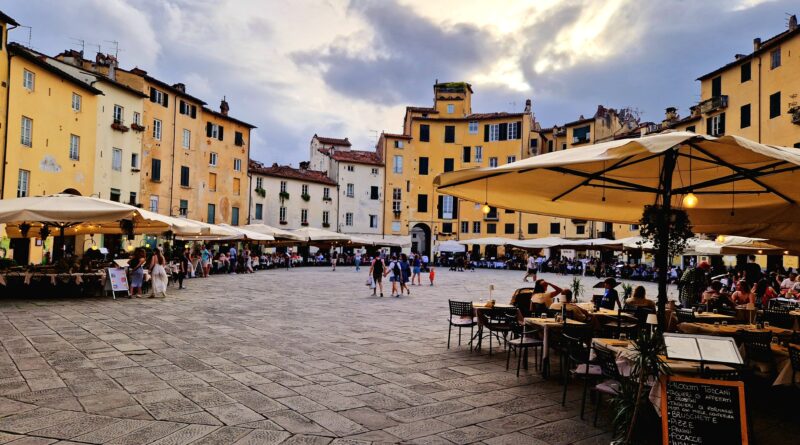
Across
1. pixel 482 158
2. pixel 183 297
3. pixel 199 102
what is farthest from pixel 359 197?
pixel 183 297

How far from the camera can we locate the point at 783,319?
871 centimetres

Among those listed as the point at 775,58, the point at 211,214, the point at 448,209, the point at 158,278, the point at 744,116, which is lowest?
the point at 158,278

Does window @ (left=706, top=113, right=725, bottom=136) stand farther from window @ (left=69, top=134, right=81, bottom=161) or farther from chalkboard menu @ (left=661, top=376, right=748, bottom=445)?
window @ (left=69, top=134, right=81, bottom=161)

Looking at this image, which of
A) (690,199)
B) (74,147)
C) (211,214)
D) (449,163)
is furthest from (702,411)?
(449,163)

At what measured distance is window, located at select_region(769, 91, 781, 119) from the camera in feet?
93.2

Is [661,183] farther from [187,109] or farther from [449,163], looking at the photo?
[449,163]

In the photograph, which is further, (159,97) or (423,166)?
(423,166)

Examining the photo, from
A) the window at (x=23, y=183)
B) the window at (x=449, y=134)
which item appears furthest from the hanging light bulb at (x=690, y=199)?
the window at (x=449, y=134)

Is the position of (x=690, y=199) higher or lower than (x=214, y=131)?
lower

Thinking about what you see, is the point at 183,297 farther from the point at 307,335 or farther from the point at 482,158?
the point at 482,158

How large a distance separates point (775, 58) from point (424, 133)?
32.9 m

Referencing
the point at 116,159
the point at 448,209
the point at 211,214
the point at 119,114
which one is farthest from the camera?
the point at 448,209

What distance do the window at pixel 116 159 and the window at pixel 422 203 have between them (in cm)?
3081

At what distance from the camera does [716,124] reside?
33.9m
